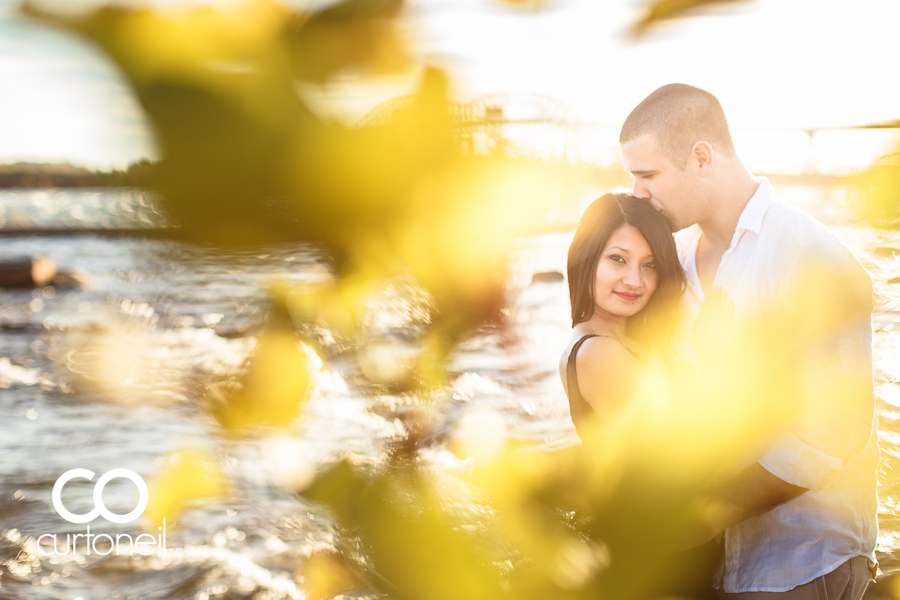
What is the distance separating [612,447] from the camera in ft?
3.04

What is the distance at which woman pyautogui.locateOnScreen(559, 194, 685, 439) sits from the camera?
7.52 feet

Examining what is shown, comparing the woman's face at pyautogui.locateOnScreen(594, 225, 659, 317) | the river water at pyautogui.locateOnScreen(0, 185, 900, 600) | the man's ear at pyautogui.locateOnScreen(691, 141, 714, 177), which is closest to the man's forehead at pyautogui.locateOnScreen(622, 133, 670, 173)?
the man's ear at pyautogui.locateOnScreen(691, 141, 714, 177)

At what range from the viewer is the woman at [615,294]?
229 cm

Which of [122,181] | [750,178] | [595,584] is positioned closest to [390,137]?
[122,181]

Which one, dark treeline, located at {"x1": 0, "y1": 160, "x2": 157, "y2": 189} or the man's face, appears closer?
dark treeline, located at {"x1": 0, "y1": 160, "x2": 157, "y2": 189}

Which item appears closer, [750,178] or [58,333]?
[750,178]

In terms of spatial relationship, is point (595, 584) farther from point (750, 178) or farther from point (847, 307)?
point (750, 178)

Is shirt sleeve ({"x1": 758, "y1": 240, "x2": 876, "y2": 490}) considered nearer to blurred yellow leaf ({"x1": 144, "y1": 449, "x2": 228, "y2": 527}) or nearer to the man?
the man

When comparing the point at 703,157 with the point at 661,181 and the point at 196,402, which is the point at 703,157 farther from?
the point at 196,402

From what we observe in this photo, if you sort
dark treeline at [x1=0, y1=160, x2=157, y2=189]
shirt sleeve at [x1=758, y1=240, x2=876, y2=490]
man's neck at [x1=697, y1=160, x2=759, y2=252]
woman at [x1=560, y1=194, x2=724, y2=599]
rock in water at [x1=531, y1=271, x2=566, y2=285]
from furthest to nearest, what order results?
man's neck at [x1=697, y1=160, x2=759, y2=252]
woman at [x1=560, y1=194, x2=724, y2=599]
shirt sleeve at [x1=758, y1=240, x2=876, y2=490]
rock in water at [x1=531, y1=271, x2=566, y2=285]
dark treeline at [x1=0, y1=160, x2=157, y2=189]

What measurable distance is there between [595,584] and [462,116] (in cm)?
53

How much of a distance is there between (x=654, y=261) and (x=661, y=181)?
0.99 ft

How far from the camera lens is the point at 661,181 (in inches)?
92.0

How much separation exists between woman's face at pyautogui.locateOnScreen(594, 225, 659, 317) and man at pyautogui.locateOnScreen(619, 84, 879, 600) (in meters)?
0.17
